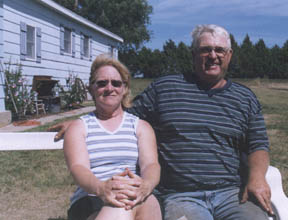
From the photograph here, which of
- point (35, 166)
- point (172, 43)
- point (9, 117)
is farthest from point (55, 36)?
point (172, 43)

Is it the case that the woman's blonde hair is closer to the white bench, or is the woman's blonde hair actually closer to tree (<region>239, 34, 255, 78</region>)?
the white bench

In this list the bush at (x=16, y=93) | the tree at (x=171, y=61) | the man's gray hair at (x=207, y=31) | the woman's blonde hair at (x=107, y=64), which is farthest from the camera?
the tree at (x=171, y=61)

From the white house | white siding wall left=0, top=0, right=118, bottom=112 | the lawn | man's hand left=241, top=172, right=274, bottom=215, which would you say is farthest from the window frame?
man's hand left=241, top=172, right=274, bottom=215

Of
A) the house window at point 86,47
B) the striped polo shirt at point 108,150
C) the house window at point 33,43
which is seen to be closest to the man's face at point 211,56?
the striped polo shirt at point 108,150

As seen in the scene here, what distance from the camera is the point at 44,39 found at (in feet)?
37.3

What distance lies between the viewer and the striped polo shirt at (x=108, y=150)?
2131mm

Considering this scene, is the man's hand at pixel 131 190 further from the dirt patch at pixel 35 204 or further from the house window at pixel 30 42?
the house window at pixel 30 42

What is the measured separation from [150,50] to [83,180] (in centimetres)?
3204

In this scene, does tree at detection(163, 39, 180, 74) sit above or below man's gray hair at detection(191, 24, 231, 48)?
above

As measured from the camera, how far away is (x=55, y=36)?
1222 centimetres

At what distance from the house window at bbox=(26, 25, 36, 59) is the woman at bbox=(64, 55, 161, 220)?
8940 millimetres

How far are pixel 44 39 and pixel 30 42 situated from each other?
2.59 ft

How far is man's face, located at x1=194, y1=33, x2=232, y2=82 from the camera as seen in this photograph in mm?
2463

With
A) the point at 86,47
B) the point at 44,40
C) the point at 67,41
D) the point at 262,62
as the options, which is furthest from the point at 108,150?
the point at 262,62
